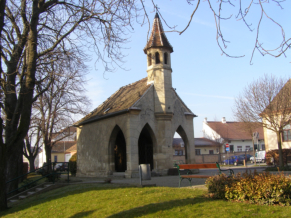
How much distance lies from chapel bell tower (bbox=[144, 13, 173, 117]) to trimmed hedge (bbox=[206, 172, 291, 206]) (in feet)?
38.3

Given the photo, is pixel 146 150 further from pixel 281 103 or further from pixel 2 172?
Answer: pixel 2 172

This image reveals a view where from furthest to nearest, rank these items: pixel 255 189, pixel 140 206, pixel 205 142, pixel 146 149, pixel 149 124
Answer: pixel 205 142 → pixel 146 149 → pixel 149 124 → pixel 140 206 → pixel 255 189

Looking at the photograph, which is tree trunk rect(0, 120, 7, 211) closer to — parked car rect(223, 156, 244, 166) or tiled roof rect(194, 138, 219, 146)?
parked car rect(223, 156, 244, 166)

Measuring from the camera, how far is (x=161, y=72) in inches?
794

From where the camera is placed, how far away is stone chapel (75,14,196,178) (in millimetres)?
18625

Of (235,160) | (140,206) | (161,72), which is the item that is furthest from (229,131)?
(140,206)

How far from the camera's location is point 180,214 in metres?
6.64

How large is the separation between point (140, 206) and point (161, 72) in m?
13.6

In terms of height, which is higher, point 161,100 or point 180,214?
point 161,100

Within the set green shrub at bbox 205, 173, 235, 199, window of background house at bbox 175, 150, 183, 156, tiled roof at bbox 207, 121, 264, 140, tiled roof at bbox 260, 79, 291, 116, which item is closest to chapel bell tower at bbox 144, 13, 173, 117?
tiled roof at bbox 260, 79, 291, 116

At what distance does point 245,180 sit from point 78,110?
2109cm

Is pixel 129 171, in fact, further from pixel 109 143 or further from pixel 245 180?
pixel 245 180

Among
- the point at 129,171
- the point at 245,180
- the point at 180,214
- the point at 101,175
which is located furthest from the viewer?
the point at 101,175

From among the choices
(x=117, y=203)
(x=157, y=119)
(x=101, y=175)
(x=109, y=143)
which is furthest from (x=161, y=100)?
(x=117, y=203)
